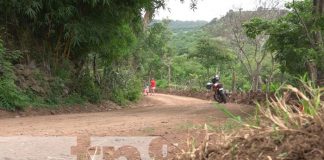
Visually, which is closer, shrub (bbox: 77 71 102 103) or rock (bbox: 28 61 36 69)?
rock (bbox: 28 61 36 69)

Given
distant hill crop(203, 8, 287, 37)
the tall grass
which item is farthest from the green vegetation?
distant hill crop(203, 8, 287, 37)

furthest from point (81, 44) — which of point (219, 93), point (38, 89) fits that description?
point (219, 93)

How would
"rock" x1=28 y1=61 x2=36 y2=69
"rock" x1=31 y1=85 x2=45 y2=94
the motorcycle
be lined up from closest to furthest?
"rock" x1=31 y1=85 x2=45 y2=94 → "rock" x1=28 y1=61 x2=36 y2=69 → the motorcycle

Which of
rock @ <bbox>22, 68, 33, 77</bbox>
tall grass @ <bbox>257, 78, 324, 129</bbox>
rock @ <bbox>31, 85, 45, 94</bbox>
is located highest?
rock @ <bbox>22, 68, 33, 77</bbox>

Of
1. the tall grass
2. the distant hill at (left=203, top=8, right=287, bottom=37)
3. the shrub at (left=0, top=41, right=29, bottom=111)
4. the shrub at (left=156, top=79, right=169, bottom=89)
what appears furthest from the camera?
the shrub at (left=156, top=79, right=169, bottom=89)

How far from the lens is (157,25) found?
23453 millimetres

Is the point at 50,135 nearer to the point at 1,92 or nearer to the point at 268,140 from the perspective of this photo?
the point at 268,140

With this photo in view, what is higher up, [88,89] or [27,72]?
[27,72]

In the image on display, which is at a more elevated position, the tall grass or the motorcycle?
the tall grass

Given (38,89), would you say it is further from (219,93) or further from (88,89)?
(219,93)

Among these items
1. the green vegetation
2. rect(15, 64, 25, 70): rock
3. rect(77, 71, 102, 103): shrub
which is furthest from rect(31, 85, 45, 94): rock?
rect(77, 71, 102, 103): shrub

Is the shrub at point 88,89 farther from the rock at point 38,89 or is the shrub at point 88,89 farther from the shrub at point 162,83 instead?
the shrub at point 162,83

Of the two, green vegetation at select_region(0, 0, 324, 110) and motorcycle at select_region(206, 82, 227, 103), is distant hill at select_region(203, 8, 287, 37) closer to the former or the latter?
motorcycle at select_region(206, 82, 227, 103)

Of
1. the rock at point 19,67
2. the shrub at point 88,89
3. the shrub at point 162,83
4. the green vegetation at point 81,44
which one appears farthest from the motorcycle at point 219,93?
the shrub at point 162,83
